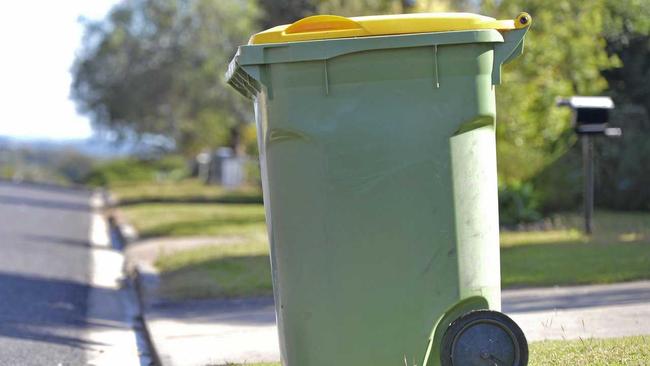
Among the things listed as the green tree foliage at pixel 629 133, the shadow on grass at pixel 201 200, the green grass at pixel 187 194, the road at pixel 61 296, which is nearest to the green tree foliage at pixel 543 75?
the green tree foliage at pixel 629 133

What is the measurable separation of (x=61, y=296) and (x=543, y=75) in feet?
27.1

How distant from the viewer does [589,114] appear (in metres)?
12.8

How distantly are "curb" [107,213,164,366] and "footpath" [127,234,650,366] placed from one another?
0.16 ft

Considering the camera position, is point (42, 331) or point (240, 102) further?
point (240, 102)

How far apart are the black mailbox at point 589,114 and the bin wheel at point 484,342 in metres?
7.68

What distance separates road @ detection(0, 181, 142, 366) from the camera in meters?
8.03

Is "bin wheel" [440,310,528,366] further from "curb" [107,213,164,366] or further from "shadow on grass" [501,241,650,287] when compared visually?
"shadow on grass" [501,241,650,287]

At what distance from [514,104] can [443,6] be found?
1866 millimetres

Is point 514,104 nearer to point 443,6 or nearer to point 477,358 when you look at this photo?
point 443,6

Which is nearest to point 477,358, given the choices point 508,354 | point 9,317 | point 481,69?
point 508,354

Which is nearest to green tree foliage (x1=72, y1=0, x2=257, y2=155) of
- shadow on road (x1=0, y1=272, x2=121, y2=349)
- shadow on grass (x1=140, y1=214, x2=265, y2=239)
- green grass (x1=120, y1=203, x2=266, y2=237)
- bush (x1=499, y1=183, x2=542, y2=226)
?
green grass (x1=120, y1=203, x2=266, y2=237)

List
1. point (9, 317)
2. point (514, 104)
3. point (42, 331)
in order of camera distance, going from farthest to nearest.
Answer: point (514, 104)
point (9, 317)
point (42, 331)

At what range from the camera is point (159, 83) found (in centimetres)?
3309

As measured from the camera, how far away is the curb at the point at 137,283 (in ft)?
26.3
